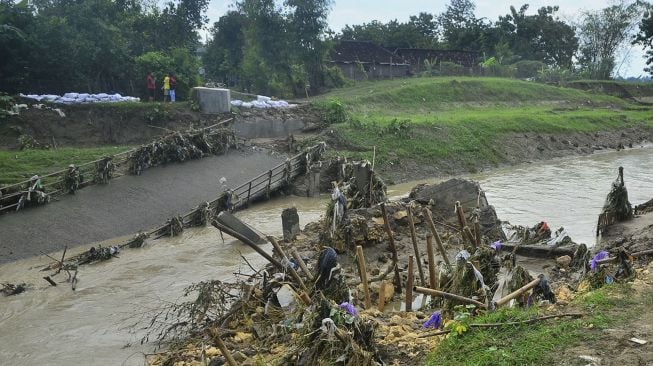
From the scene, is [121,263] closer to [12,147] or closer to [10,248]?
[10,248]

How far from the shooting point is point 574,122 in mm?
35844

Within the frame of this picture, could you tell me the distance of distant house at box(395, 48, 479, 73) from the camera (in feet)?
170

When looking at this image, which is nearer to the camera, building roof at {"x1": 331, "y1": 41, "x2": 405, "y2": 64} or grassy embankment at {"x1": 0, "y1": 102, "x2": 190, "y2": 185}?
grassy embankment at {"x1": 0, "y1": 102, "x2": 190, "y2": 185}

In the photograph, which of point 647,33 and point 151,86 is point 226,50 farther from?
point 647,33

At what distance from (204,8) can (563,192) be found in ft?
95.0

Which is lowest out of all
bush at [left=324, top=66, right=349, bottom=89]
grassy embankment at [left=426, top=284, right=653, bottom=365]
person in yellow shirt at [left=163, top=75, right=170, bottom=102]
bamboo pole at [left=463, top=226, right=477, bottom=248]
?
grassy embankment at [left=426, top=284, right=653, bottom=365]

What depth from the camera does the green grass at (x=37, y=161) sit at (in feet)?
57.8

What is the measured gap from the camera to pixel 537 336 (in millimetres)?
5898

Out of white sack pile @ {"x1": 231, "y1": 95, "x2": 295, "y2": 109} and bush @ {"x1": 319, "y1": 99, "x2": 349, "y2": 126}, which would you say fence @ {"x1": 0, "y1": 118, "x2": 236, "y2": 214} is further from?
bush @ {"x1": 319, "y1": 99, "x2": 349, "y2": 126}

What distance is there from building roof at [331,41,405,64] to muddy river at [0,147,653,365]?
25944 millimetres

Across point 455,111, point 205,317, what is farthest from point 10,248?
point 455,111

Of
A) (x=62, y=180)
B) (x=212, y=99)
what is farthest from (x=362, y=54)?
(x=62, y=180)

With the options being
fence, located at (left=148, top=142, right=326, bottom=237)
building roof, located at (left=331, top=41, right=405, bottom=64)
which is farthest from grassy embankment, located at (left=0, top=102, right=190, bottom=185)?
building roof, located at (left=331, top=41, right=405, bottom=64)

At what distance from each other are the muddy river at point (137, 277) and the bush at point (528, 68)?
33082 millimetres
